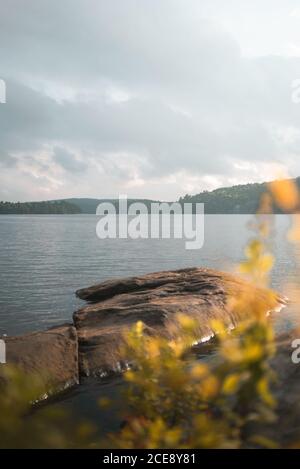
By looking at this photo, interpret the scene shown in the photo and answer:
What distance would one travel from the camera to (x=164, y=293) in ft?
70.3

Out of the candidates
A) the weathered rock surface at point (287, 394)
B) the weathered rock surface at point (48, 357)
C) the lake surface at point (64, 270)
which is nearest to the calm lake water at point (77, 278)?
the lake surface at point (64, 270)

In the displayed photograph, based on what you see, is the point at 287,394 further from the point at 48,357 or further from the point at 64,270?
the point at 64,270

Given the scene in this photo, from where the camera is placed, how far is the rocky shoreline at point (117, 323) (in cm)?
1270

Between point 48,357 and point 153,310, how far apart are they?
5.59 meters

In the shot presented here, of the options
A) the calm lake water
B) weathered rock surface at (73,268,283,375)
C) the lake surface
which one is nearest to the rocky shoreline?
weathered rock surface at (73,268,283,375)

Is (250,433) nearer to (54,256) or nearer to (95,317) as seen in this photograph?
(95,317)

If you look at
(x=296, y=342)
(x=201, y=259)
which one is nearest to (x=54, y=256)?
(x=201, y=259)

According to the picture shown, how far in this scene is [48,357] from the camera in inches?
498

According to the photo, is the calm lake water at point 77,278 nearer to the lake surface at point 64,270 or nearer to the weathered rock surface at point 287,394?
the lake surface at point 64,270

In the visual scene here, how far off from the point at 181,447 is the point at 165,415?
2.50 feet

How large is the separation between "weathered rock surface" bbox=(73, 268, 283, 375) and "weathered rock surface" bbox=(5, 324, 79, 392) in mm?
592
